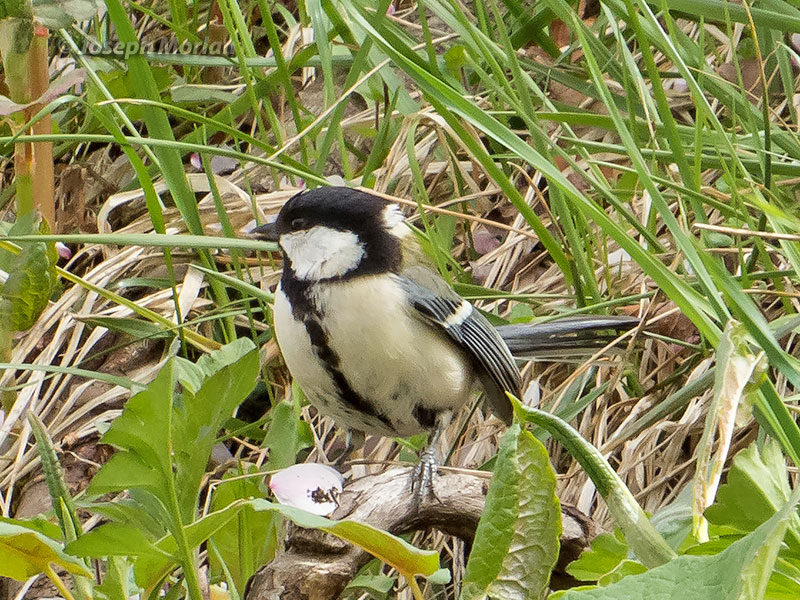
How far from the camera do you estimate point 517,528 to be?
71cm

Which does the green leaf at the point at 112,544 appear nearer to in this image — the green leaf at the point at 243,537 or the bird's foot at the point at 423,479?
the green leaf at the point at 243,537

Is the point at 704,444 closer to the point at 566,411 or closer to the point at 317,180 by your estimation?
the point at 566,411

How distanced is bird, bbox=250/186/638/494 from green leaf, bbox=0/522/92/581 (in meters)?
0.74

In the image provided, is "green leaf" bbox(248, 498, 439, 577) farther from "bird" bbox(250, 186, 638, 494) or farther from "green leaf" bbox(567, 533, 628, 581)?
"bird" bbox(250, 186, 638, 494)

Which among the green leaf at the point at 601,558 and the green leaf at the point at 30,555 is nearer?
the green leaf at the point at 30,555

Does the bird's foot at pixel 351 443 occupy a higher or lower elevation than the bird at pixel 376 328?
lower

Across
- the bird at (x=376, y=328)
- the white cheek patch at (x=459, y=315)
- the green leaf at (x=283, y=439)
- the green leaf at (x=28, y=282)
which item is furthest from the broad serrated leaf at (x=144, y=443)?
the white cheek patch at (x=459, y=315)

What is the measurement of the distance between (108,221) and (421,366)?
44.1 inches

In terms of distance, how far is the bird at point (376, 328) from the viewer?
163cm

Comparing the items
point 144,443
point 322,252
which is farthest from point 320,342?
point 144,443

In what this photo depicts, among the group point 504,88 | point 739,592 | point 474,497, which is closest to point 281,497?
point 474,497

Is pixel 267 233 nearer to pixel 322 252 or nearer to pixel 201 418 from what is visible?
pixel 322 252

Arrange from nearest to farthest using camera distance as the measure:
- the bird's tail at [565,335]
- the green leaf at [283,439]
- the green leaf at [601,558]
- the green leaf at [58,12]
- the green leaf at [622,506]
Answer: the green leaf at [622,506]
the green leaf at [601,558]
the green leaf at [283,439]
the green leaf at [58,12]
the bird's tail at [565,335]

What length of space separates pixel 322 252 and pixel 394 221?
0.15 metres
